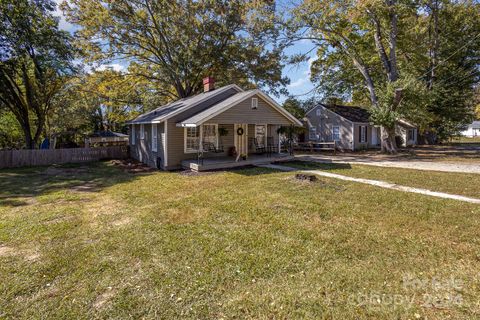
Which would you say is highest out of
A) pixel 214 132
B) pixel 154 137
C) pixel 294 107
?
pixel 294 107

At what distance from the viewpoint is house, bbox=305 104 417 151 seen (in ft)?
78.2

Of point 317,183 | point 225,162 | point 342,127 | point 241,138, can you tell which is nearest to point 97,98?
point 241,138

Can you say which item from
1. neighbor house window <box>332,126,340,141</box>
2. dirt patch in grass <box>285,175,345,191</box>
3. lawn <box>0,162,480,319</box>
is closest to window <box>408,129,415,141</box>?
neighbor house window <box>332,126,340,141</box>

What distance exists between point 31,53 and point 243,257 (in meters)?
19.3

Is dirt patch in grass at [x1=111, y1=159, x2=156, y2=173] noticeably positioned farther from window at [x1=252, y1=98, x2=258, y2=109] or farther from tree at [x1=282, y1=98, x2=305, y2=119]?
tree at [x1=282, y1=98, x2=305, y2=119]

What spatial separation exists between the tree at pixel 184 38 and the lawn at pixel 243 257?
16.1 metres

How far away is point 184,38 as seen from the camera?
20.6 m

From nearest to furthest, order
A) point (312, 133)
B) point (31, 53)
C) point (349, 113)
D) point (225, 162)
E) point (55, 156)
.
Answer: point (225, 162)
point (31, 53)
point (55, 156)
point (349, 113)
point (312, 133)

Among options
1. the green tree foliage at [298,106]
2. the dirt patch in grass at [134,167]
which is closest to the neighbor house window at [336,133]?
the green tree foliage at [298,106]

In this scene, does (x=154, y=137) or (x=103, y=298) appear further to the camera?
(x=154, y=137)

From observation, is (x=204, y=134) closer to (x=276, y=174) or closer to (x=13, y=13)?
(x=276, y=174)

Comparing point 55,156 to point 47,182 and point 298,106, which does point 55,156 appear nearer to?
point 47,182

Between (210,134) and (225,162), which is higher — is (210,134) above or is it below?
above

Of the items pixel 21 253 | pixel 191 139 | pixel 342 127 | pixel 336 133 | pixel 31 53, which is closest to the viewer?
pixel 21 253
